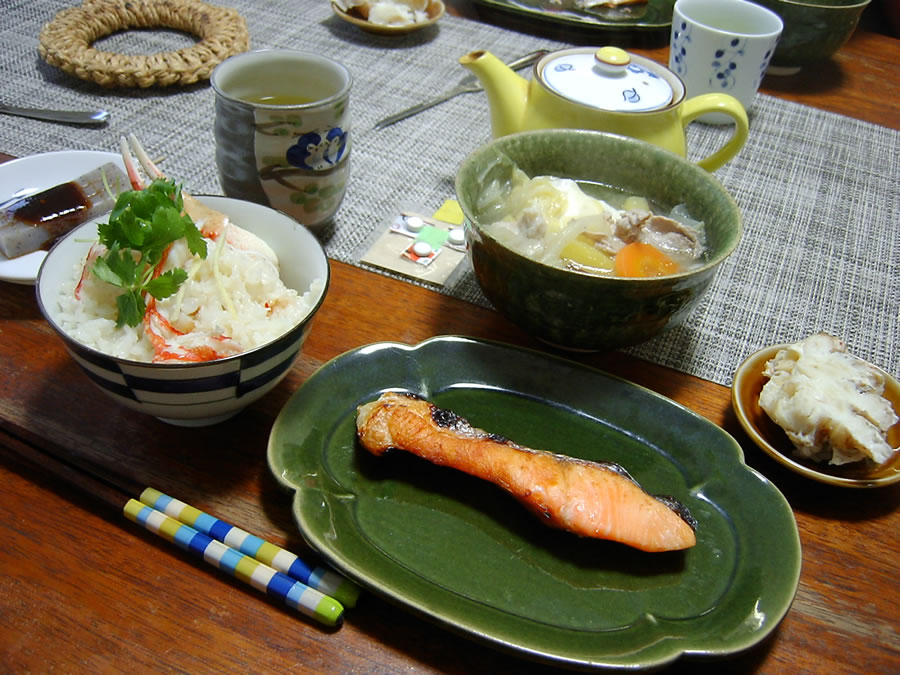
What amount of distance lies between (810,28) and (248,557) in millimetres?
1920

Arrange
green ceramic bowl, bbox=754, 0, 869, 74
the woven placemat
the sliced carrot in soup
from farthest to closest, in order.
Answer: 1. green ceramic bowl, bbox=754, 0, 869, 74
2. the woven placemat
3. the sliced carrot in soup

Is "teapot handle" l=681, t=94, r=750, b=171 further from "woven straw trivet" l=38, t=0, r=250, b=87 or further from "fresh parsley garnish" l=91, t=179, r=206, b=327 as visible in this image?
"woven straw trivet" l=38, t=0, r=250, b=87

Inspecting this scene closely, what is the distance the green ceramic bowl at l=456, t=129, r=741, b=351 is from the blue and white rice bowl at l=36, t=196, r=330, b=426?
24 centimetres

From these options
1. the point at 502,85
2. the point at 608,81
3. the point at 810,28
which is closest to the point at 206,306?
the point at 502,85

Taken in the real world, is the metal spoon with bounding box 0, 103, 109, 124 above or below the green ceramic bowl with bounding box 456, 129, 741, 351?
below

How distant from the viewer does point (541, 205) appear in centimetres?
103

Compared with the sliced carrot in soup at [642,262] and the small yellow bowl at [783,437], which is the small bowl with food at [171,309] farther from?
the small yellow bowl at [783,437]

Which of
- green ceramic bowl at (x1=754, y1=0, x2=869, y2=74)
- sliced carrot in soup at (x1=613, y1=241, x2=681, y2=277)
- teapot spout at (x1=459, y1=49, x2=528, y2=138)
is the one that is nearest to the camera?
sliced carrot in soup at (x1=613, y1=241, x2=681, y2=277)

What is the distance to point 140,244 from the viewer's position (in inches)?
31.0

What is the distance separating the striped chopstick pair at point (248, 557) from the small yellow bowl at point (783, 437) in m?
0.54

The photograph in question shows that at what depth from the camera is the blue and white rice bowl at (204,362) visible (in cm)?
71

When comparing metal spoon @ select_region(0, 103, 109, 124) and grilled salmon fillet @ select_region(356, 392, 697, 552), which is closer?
grilled salmon fillet @ select_region(356, 392, 697, 552)

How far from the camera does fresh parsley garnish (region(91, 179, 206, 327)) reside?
0.77m

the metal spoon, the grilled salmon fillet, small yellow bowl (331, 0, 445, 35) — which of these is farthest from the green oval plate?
small yellow bowl (331, 0, 445, 35)
